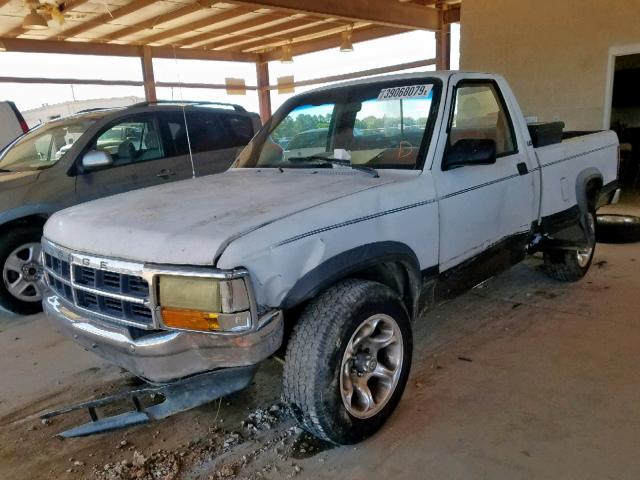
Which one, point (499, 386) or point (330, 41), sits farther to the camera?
point (330, 41)

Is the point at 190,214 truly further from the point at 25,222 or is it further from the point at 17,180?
the point at 17,180

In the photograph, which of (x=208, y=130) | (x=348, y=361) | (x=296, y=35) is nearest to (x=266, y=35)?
(x=296, y=35)

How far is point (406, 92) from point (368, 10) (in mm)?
7508

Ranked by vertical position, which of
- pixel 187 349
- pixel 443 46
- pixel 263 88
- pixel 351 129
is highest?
pixel 443 46

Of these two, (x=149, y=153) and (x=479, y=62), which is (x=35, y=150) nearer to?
(x=149, y=153)

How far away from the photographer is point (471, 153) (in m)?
2.87

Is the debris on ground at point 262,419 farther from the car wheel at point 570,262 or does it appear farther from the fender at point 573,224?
the car wheel at point 570,262

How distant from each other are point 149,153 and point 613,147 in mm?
4812

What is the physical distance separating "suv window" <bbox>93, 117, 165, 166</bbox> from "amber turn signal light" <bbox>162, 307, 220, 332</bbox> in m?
3.77

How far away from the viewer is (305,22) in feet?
41.0

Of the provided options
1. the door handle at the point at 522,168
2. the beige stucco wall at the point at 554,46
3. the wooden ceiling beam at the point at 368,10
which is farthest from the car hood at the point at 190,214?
the beige stucco wall at the point at 554,46

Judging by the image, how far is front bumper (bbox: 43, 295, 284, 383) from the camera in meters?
2.03

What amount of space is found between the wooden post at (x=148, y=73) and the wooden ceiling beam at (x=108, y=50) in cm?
13

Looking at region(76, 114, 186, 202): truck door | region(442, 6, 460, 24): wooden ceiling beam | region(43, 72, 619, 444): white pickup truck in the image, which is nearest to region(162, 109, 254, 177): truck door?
region(76, 114, 186, 202): truck door
